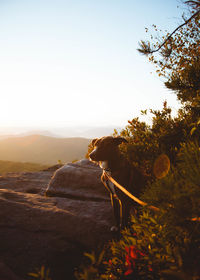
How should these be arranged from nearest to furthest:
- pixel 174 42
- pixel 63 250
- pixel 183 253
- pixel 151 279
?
pixel 183 253 < pixel 151 279 < pixel 63 250 < pixel 174 42

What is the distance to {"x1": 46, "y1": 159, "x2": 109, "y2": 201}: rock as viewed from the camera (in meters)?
4.41

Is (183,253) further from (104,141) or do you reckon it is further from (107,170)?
(104,141)

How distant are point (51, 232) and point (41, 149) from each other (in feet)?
188

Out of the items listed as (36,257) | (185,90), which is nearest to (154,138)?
(185,90)

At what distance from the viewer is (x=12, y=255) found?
7.68 ft

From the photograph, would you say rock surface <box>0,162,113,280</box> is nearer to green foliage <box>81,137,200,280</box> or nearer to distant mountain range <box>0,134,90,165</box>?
green foliage <box>81,137,200,280</box>

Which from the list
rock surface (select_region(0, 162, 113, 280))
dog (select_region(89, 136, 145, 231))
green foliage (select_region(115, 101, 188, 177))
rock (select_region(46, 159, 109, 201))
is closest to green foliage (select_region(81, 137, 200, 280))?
rock surface (select_region(0, 162, 113, 280))

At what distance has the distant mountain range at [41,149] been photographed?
47.4m

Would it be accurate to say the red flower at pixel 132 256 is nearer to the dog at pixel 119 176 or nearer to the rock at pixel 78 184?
the dog at pixel 119 176

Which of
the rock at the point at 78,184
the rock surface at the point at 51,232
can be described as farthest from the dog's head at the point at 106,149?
the rock at the point at 78,184

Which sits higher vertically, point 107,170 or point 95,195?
point 107,170

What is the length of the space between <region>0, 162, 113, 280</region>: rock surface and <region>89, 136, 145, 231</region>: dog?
1.24ft

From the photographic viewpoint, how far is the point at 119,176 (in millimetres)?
3168

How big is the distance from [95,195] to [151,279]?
2855mm
